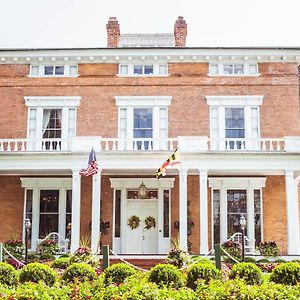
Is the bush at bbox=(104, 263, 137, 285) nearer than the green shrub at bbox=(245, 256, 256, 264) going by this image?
Yes

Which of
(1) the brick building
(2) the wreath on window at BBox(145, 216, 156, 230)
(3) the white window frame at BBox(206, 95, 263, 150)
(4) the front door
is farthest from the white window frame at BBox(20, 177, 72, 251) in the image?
(3) the white window frame at BBox(206, 95, 263, 150)

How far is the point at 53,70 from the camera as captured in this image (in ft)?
94.9

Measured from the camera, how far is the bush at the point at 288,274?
15.4 meters

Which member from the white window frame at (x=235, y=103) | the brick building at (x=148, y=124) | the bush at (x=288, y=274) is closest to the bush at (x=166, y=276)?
the bush at (x=288, y=274)

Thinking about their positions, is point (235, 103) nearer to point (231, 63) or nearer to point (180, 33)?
point (231, 63)

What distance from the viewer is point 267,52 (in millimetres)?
27938

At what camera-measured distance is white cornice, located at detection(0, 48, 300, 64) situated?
27906 mm

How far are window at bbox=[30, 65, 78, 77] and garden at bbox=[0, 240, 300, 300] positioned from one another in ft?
34.9

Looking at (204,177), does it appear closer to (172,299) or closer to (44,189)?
(44,189)

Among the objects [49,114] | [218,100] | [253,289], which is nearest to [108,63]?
[49,114]

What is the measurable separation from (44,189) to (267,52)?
12.3 metres

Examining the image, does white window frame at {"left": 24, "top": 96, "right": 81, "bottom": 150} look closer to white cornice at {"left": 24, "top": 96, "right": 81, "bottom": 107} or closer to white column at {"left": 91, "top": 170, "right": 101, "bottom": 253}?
white cornice at {"left": 24, "top": 96, "right": 81, "bottom": 107}

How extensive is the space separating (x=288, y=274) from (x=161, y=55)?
15150mm

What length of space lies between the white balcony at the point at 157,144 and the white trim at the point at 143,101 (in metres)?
1.88
